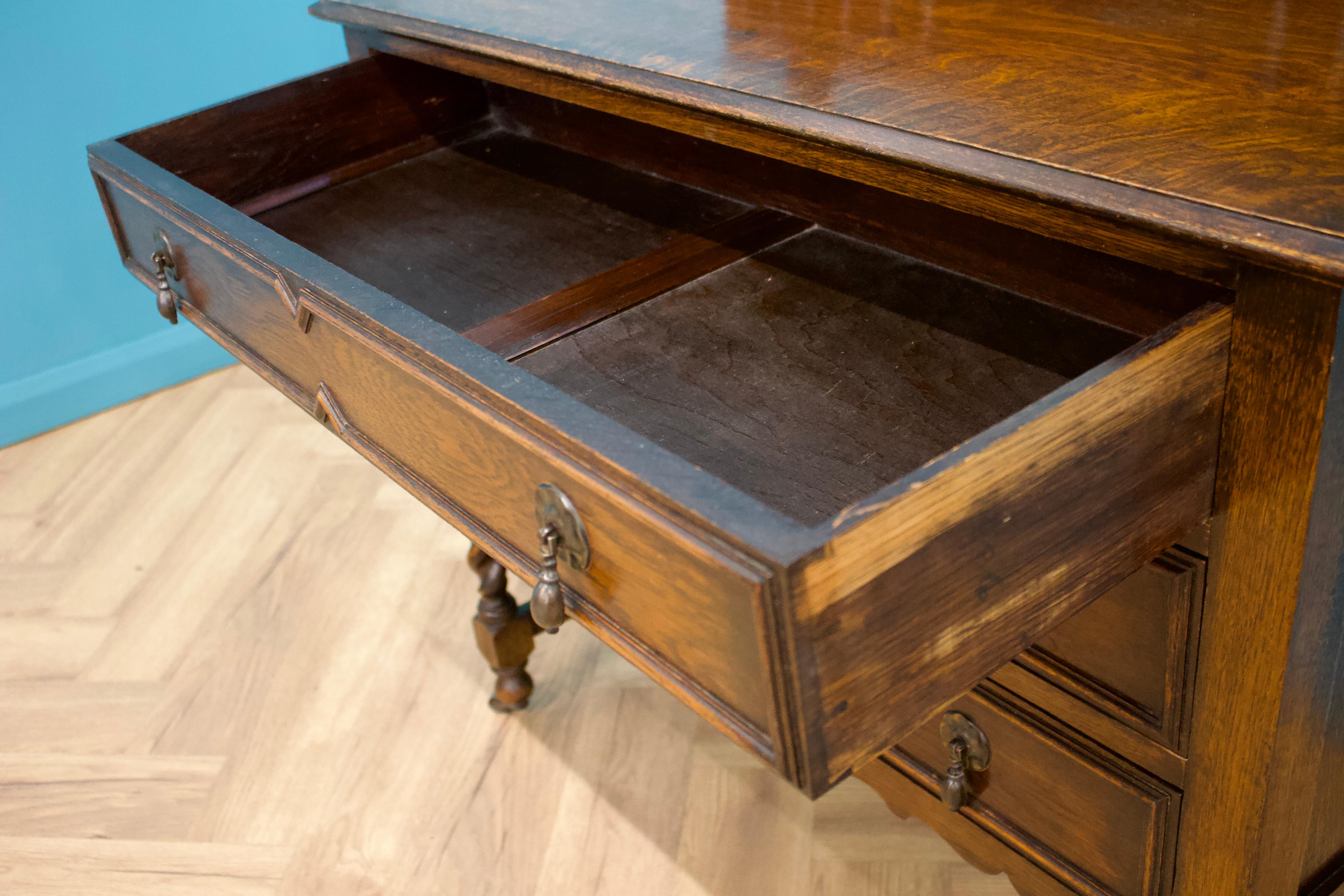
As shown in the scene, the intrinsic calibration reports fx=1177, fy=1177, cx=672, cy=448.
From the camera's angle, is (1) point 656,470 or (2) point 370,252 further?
(2) point 370,252

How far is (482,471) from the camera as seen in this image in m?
0.65

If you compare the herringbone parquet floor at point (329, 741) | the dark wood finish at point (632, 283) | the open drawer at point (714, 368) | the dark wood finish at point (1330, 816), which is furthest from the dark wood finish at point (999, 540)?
the herringbone parquet floor at point (329, 741)

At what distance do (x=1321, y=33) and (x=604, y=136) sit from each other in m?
0.62

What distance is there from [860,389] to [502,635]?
2.37 ft

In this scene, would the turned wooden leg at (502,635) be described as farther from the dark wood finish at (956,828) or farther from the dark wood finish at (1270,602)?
the dark wood finish at (1270,602)

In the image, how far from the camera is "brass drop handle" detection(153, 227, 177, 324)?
3.13 feet

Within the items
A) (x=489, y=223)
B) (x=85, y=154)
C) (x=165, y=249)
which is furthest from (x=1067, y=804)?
(x=85, y=154)

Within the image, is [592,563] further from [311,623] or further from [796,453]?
[311,623]

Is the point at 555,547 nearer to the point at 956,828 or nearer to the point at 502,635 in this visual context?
the point at 956,828

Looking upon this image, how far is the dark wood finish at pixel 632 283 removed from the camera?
81 cm

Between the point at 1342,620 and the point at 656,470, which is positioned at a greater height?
the point at 656,470

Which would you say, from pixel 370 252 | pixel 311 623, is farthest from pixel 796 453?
pixel 311 623

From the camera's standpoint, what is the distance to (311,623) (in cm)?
155

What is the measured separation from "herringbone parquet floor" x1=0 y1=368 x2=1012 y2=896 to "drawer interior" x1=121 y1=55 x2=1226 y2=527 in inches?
23.6
